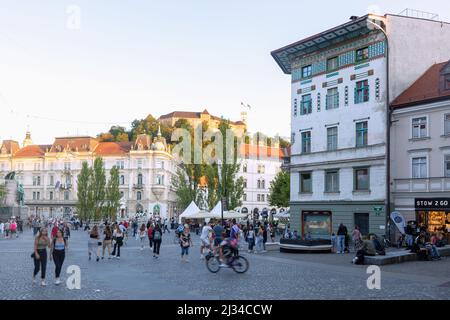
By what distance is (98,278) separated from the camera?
719 inches

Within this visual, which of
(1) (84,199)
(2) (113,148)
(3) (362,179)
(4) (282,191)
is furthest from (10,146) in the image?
(3) (362,179)

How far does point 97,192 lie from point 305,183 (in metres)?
54.8

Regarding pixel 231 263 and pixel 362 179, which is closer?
pixel 231 263

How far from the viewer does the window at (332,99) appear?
39.7m

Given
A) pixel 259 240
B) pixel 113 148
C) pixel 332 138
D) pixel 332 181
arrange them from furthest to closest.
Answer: pixel 113 148 < pixel 332 138 < pixel 332 181 < pixel 259 240

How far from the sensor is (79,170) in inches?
4719

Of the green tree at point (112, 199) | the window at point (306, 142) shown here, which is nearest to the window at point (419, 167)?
the window at point (306, 142)

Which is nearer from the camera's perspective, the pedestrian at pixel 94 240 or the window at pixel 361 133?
the pedestrian at pixel 94 240

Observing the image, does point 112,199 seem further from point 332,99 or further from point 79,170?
point 332,99

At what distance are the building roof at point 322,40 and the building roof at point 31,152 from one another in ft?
303

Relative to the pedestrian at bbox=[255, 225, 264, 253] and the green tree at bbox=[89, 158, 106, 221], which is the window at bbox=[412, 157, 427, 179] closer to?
the pedestrian at bbox=[255, 225, 264, 253]

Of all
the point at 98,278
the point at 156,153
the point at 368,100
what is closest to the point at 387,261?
the point at 98,278

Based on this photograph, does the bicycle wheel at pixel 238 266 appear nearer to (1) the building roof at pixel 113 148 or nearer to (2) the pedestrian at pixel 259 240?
(2) the pedestrian at pixel 259 240

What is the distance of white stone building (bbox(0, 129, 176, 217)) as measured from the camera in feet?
371
